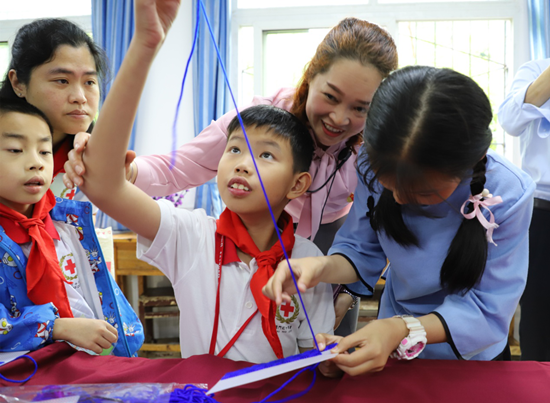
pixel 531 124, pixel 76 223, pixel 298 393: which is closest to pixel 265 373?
pixel 298 393

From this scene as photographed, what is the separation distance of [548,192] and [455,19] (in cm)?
177

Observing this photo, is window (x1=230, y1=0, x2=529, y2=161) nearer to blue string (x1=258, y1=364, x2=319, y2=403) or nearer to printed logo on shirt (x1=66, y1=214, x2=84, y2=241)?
printed logo on shirt (x1=66, y1=214, x2=84, y2=241)

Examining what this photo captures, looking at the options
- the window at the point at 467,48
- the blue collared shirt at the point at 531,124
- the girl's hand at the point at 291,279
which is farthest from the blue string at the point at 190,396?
the window at the point at 467,48

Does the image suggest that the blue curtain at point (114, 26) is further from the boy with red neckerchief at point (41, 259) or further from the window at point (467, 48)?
the boy with red neckerchief at point (41, 259)

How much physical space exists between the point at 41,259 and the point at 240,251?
43cm

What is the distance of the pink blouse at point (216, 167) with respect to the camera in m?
1.25

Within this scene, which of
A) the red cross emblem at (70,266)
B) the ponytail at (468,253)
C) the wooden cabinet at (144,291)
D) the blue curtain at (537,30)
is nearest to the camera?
the ponytail at (468,253)

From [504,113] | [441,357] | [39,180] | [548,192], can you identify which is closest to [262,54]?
[504,113]

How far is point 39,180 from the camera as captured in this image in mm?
1008

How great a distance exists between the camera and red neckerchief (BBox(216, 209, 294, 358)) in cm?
96

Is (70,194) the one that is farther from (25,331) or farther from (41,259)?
(25,331)

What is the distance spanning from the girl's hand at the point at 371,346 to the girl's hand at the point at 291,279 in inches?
4.9

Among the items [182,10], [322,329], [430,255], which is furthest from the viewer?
[182,10]

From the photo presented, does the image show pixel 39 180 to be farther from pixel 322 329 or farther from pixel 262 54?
pixel 262 54
